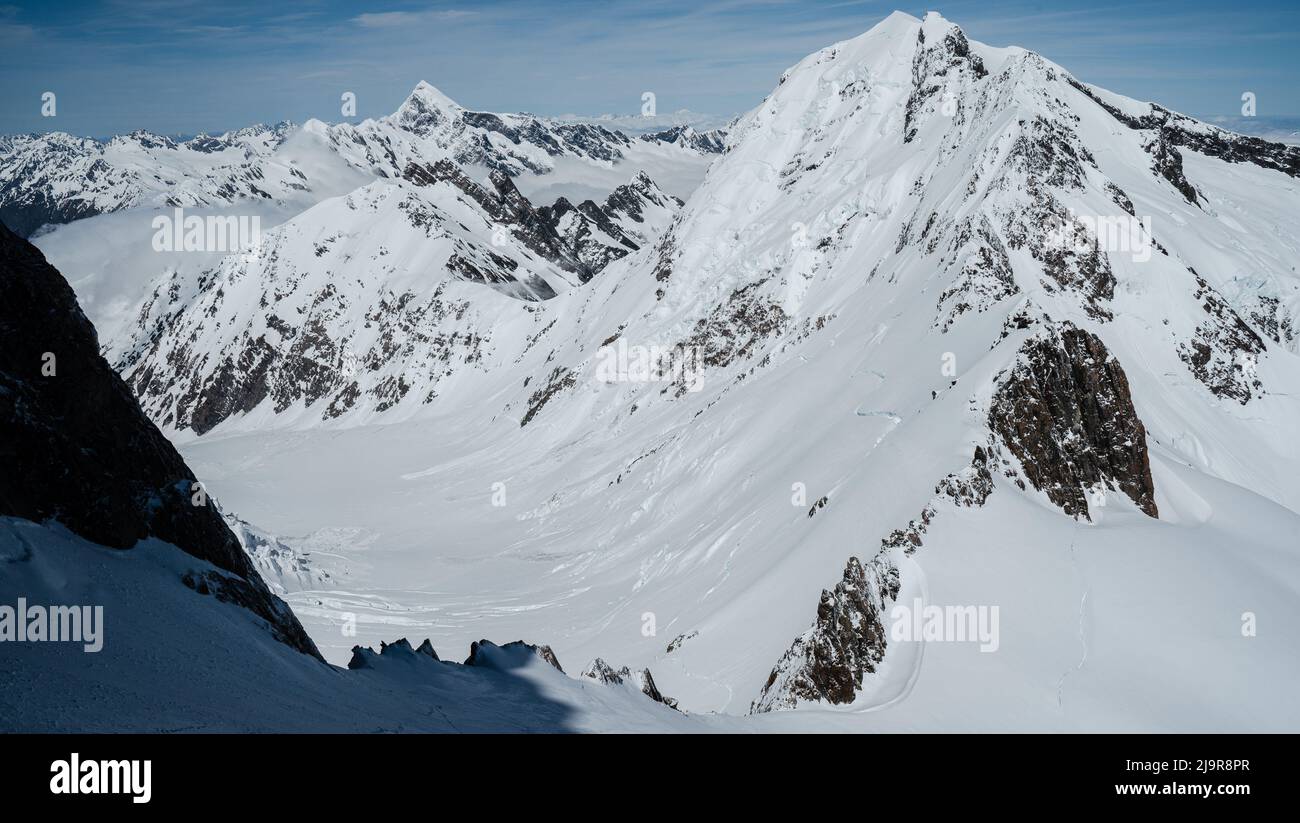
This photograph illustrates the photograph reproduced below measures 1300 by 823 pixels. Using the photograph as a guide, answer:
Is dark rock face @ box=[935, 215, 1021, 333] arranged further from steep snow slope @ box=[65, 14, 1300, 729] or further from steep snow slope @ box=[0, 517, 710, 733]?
steep snow slope @ box=[0, 517, 710, 733]

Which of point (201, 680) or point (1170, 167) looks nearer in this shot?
point (201, 680)

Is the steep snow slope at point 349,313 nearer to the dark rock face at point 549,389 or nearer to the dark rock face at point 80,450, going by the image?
the dark rock face at point 549,389

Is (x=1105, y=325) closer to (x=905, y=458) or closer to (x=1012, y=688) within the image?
(x=905, y=458)

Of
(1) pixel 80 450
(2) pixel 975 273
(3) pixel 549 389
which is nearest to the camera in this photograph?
(1) pixel 80 450

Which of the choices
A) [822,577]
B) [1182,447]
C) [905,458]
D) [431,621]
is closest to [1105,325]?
[1182,447]

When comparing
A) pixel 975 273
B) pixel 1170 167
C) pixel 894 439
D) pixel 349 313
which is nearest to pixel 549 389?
pixel 975 273

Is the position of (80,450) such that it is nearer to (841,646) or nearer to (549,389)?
(841,646)
